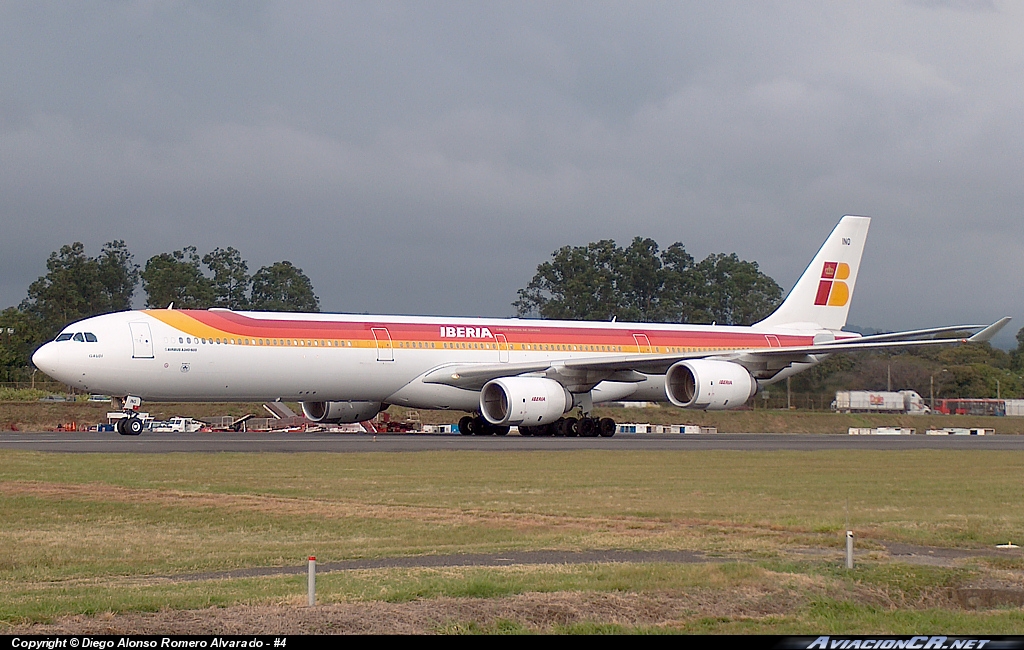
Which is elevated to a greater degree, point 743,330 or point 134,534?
point 743,330

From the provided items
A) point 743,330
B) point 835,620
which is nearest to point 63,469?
point 835,620

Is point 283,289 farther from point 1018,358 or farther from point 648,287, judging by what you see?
point 1018,358

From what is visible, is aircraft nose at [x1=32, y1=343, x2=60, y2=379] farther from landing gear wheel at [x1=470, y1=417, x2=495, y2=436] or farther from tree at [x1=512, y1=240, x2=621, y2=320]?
tree at [x1=512, y1=240, x2=621, y2=320]

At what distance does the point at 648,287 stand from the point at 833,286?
216 ft

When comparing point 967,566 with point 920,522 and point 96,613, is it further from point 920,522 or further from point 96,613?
point 96,613

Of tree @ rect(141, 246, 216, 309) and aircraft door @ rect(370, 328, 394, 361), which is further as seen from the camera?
tree @ rect(141, 246, 216, 309)

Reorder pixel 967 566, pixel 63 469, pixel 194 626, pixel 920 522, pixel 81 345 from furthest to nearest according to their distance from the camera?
pixel 81 345 → pixel 63 469 → pixel 920 522 → pixel 967 566 → pixel 194 626

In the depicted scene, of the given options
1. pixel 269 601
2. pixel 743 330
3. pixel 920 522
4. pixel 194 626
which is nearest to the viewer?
pixel 194 626

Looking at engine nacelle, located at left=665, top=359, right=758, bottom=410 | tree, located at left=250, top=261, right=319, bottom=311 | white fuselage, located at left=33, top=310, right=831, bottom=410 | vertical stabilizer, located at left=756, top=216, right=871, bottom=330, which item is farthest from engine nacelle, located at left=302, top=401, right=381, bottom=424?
tree, located at left=250, top=261, right=319, bottom=311

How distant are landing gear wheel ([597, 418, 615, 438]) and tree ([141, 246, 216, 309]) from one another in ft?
202

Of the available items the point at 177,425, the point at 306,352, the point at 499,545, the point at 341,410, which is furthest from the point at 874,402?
the point at 499,545

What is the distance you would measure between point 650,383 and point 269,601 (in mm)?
36907

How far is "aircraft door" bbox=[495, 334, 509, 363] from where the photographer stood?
42.6 m

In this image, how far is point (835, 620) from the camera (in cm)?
980
